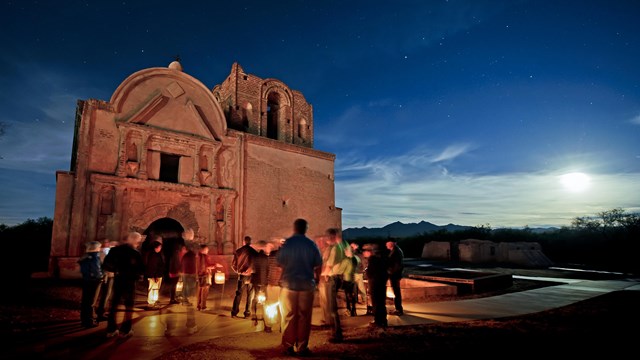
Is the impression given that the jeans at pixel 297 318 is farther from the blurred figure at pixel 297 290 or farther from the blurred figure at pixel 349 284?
the blurred figure at pixel 349 284

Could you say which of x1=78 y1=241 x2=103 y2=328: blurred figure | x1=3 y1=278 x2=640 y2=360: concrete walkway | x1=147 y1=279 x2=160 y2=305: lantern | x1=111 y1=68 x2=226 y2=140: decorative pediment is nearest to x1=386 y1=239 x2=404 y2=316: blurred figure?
x1=3 y1=278 x2=640 y2=360: concrete walkway

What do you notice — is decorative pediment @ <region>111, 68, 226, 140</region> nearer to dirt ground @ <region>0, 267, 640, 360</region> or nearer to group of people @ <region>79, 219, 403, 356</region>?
group of people @ <region>79, 219, 403, 356</region>

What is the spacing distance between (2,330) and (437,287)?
10.0m

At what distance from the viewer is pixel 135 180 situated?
43.4 feet

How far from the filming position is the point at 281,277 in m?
4.84

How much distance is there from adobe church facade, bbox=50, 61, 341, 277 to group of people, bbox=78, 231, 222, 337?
16.4 ft

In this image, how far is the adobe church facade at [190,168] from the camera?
1246 centimetres

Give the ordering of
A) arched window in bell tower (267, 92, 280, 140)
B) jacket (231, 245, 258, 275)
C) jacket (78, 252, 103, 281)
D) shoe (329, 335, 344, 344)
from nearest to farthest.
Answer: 1. shoe (329, 335, 344, 344)
2. jacket (78, 252, 103, 281)
3. jacket (231, 245, 258, 275)
4. arched window in bell tower (267, 92, 280, 140)

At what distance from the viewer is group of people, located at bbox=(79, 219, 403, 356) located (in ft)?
15.4

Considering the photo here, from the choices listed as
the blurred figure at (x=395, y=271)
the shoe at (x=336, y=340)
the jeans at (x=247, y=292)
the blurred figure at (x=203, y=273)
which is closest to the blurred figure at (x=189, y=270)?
the blurred figure at (x=203, y=273)

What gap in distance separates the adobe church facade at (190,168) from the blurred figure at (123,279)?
27.1 ft

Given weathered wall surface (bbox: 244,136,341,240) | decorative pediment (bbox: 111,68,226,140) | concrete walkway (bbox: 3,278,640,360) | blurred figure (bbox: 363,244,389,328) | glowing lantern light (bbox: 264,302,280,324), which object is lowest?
concrete walkway (bbox: 3,278,640,360)

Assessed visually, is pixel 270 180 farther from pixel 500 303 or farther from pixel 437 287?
pixel 500 303

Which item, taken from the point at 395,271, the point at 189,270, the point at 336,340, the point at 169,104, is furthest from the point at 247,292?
the point at 169,104
